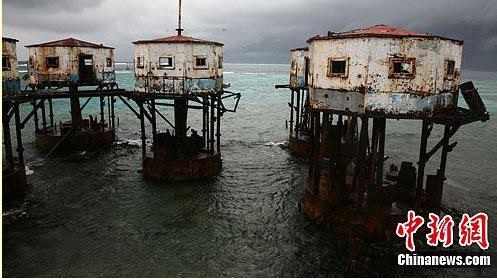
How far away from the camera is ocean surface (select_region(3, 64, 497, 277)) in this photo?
43.6 feet

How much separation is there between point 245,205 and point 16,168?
1172cm

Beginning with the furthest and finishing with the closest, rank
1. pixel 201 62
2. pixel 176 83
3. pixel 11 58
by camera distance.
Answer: pixel 201 62 < pixel 176 83 < pixel 11 58

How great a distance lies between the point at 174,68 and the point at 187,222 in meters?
8.21

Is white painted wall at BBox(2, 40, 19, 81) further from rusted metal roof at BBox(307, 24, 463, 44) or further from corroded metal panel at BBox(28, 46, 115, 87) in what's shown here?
rusted metal roof at BBox(307, 24, 463, 44)

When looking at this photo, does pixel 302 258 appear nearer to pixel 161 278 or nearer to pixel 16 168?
pixel 161 278

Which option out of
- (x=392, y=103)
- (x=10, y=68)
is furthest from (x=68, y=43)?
(x=392, y=103)

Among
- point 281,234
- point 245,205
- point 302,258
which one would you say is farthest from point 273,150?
point 302,258

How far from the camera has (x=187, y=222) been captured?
16.8m

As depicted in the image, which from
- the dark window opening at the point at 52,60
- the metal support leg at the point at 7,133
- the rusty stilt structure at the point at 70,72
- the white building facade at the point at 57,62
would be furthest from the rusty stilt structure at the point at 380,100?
the dark window opening at the point at 52,60

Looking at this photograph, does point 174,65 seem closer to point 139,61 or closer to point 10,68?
point 139,61

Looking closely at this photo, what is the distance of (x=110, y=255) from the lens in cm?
1390

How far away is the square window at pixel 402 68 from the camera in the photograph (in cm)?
1363

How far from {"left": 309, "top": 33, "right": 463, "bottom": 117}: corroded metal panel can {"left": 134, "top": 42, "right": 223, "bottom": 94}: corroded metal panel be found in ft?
27.2

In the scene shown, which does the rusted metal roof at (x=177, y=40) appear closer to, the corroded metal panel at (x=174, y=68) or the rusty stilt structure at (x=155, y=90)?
the rusty stilt structure at (x=155, y=90)
